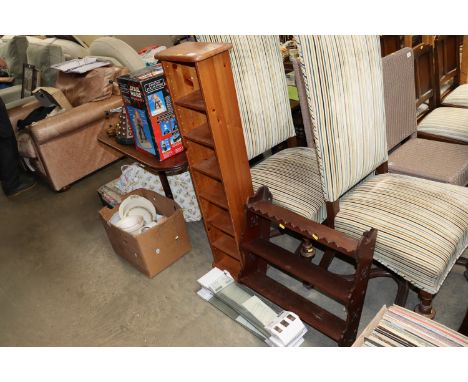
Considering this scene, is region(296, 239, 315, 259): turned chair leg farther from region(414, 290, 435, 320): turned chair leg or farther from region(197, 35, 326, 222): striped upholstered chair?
region(414, 290, 435, 320): turned chair leg

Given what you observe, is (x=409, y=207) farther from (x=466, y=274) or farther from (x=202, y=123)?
(x=202, y=123)

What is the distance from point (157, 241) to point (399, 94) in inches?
55.7

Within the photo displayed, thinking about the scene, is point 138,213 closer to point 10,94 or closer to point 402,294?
point 402,294

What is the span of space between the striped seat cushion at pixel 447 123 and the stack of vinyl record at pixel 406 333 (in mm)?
1183

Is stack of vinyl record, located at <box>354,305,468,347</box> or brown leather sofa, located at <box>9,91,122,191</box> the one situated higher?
brown leather sofa, located at <box>9,91,122,191</box>

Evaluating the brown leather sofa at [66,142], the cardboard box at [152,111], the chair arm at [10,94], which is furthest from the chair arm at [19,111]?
the cardboard box at [152,111]

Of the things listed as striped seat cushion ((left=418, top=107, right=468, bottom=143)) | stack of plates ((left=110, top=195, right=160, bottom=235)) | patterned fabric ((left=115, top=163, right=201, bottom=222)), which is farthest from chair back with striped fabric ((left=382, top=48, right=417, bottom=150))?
stack of plates ((left=110, top=195, right=160, bottom=235))

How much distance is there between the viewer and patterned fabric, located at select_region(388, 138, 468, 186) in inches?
76.9

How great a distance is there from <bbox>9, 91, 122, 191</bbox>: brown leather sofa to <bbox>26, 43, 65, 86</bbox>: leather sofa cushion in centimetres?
57

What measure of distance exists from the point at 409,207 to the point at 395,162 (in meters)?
0.51

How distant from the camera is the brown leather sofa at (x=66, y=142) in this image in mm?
3086

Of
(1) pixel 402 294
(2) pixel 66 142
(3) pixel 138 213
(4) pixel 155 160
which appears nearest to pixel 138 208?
(3) pixel 138 213

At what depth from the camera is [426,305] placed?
5.42ft

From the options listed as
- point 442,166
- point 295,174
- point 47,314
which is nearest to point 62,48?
point 47,314
